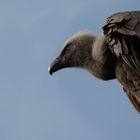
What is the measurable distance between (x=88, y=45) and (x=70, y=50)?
1.07 feet

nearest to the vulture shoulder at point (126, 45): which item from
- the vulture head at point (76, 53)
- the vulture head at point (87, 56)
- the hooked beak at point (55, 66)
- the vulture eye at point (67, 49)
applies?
the vulture head at point (87, 56)

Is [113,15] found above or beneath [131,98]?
above

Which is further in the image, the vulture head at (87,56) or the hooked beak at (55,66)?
the hooked beak at (55,66)

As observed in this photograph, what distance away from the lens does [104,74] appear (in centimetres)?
1184

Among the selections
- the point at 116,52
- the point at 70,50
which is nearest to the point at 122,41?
the point at 116,52

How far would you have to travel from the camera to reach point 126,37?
37.4 feet

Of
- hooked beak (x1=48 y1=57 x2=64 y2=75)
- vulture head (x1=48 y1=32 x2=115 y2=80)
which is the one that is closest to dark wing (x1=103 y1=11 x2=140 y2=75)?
vulture head (x1=48 y1=32 x2=115 y2=80)

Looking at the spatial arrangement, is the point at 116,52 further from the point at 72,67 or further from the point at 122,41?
the point at 72,67

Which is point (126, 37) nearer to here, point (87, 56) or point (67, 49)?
point (87, 56)

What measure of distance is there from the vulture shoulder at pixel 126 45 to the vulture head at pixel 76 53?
0.48m

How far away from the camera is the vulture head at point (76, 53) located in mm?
12062

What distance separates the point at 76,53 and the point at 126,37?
3.28 ft

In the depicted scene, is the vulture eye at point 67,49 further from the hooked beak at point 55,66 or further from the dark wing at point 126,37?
the dark wing at point 126,37

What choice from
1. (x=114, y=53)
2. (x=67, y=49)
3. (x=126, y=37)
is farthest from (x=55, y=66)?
(x=126, y=37)
